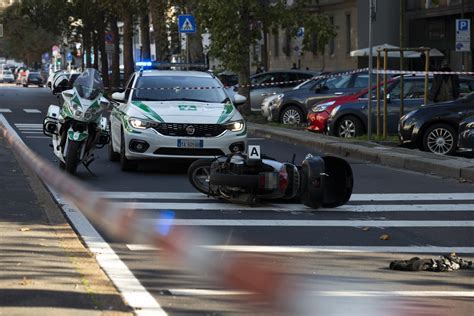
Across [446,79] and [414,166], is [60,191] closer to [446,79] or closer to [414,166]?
[414,166]

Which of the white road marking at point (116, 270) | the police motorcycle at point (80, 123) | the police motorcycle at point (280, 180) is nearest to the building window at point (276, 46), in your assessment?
the police motorcycle at point (80, 123)

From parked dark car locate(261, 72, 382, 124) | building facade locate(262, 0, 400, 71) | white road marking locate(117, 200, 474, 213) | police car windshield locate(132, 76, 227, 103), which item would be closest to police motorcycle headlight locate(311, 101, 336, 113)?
parked dark car locate(261, 72, 382, 124)

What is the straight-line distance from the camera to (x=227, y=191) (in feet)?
37.4

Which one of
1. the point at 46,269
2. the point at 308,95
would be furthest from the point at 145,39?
the point at 46,269

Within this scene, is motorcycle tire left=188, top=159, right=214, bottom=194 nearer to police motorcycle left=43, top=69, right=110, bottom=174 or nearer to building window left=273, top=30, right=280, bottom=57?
police motorcycle left=43, top=69, right=110, bottom=174

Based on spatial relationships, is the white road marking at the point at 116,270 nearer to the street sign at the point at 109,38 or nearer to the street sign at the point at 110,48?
the street sign at the point at 110,48

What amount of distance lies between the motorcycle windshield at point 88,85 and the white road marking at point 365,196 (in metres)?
1.85

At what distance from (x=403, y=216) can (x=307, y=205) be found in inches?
44.3

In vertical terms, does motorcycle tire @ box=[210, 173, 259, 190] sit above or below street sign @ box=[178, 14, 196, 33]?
below

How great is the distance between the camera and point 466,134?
15953 millimetres

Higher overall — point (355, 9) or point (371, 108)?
point (355, 9)

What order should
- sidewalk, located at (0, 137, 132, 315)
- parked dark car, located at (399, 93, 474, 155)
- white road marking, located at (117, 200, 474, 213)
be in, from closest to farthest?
sidewalk, located at (0, 137, 132, 315) → white road marking, located at (117, 200, 474, 213) → parked dark car, located at (399, 93, 474, 155)

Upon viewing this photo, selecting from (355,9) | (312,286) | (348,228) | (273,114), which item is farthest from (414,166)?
(355,9)

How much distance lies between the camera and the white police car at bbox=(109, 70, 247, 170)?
567 inches
